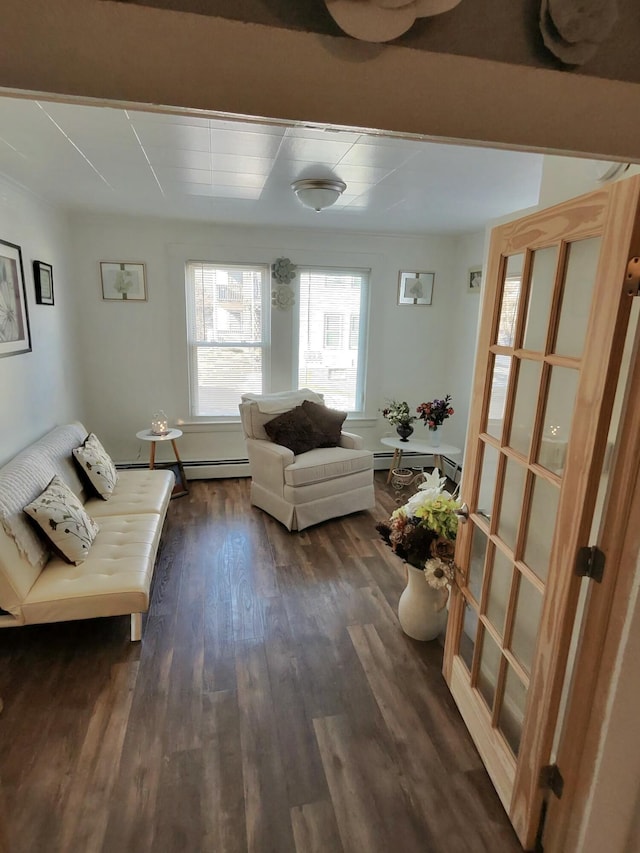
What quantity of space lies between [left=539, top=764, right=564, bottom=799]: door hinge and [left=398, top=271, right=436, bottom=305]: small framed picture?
4053 mm

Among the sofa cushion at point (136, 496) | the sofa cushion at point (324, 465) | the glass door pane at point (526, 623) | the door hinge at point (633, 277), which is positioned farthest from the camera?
the sofa cushion at point (324, 465)

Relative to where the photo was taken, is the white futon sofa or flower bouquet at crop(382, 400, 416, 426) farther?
flower bouquet at crop(382, 400, 416, 426)

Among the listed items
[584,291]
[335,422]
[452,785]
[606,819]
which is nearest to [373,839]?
[452,785]

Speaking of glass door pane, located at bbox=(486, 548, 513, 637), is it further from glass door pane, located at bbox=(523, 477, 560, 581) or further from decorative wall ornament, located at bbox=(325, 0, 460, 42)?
decorative wall ornament, located at bbox=(325, 0, 460, 42)

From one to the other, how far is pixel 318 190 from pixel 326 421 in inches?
73.1

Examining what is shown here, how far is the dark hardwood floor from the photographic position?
4.96 feet

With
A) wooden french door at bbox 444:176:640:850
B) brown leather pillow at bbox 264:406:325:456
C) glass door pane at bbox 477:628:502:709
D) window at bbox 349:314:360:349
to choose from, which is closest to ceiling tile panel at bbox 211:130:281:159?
wooden french door at bbox 444:176:640:850

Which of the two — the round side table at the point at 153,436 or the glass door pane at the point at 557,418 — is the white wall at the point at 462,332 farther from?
the glass door pane at the point at 557,418

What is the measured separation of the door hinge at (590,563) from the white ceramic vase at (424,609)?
1170 mm

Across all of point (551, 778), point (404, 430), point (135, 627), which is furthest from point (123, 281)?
point (551, 778)

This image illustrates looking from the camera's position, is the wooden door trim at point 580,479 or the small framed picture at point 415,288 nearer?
the wooden door trim at point 580,479

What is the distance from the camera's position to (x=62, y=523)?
91.4 inches

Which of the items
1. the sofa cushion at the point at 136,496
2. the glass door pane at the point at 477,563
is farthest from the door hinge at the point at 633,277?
the sofa cushion at the point at 136,496

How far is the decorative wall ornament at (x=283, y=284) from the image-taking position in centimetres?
435
